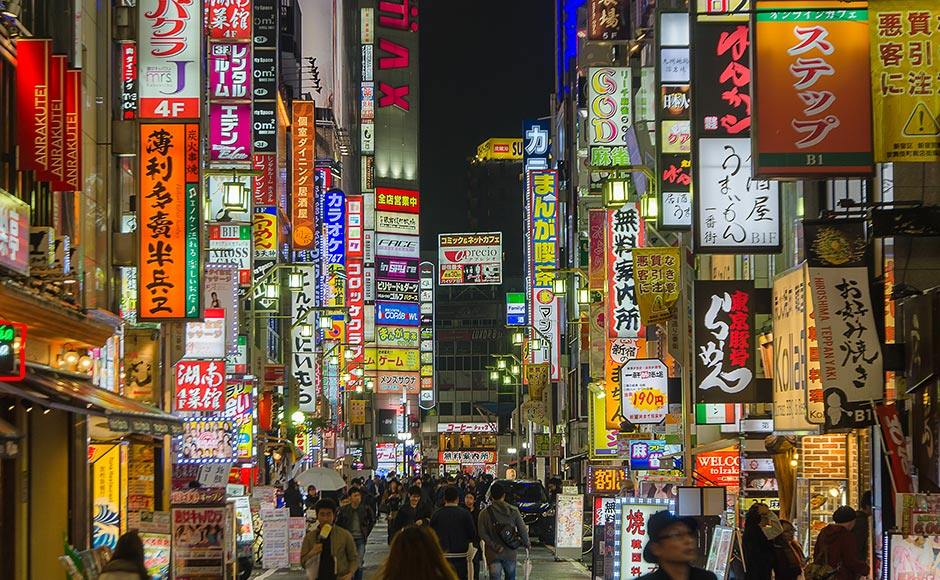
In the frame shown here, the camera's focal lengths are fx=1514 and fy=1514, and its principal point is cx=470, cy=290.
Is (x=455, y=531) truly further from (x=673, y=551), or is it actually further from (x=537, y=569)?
(x=537, y=569)

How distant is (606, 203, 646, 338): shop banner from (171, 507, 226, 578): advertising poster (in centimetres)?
1862

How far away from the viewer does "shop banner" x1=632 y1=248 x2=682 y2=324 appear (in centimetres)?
2784

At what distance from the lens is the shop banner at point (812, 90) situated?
47.7 ft

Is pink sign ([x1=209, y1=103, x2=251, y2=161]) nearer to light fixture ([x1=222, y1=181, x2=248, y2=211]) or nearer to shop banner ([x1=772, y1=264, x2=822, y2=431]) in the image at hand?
light fixture ([x1=222, y1=181, x2=248, y2=211])

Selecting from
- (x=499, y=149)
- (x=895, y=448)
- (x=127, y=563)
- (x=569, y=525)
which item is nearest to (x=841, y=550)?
(x=895, y=448)

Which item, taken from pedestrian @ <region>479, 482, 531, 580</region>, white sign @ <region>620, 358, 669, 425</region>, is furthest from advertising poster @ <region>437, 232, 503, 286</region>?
pedestrian @ <region>479, 482, 531, 580</region>

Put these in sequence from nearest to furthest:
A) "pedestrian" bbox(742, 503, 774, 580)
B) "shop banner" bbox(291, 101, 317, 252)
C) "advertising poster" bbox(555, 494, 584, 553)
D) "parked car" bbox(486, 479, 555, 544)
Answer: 1. "pedestrian" bbox(742, 503, 774, 580)
2. "advertising poster" bbox(555, 494, 584, 553)
3. "parked car" bbox(486, 479, 555, 544)
4. "shop banner" bbox(291, 101, 317, 252)

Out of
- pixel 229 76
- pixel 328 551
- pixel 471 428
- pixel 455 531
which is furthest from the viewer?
pixel 471 428

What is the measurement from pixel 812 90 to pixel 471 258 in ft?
375

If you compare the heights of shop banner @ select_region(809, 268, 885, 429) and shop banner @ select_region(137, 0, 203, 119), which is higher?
shop banner @ select_region(137, 0, 203, 119)

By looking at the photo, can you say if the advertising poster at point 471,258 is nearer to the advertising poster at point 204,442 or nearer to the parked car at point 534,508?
the parked car at point 534,508

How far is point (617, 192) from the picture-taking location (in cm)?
3084

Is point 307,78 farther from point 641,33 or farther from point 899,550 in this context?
point 899,550

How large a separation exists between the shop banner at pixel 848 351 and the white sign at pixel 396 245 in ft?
292
